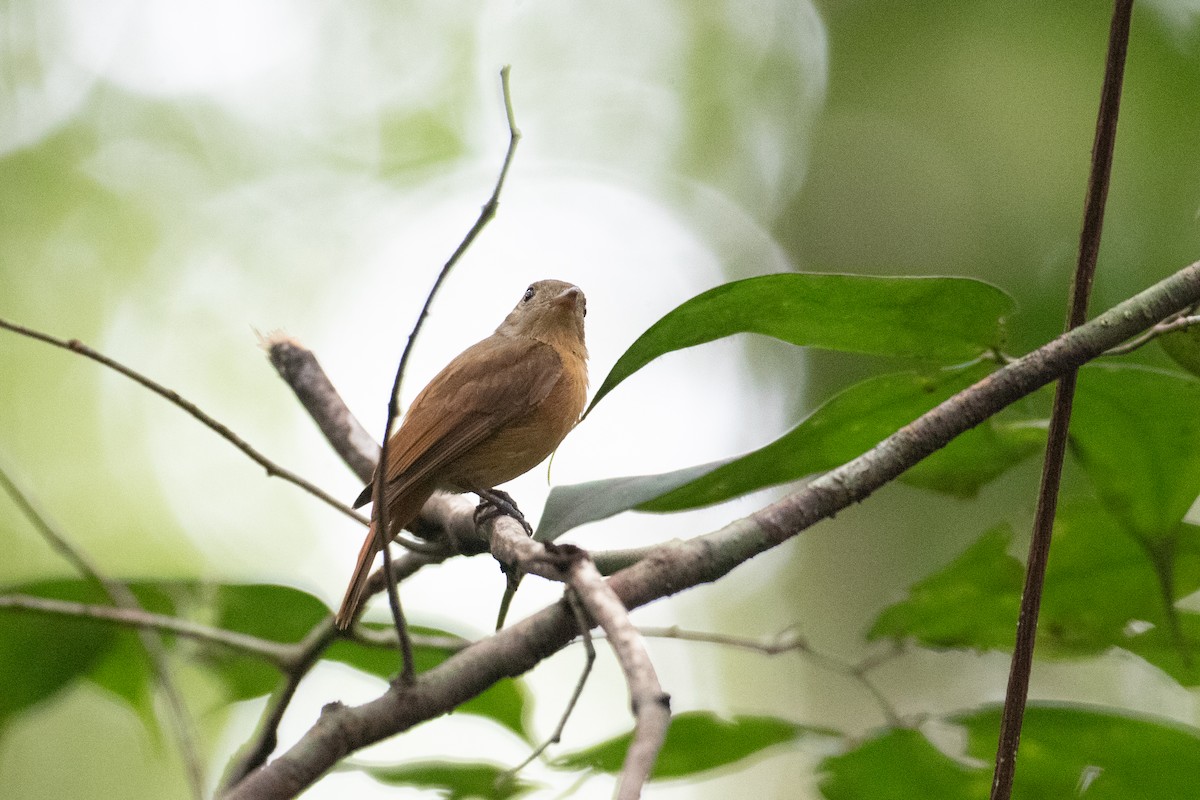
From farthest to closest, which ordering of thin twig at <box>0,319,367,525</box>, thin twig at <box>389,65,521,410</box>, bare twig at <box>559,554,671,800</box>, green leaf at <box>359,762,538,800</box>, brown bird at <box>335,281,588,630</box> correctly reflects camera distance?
brown bird at <box>335,281,588,630</box>
green leaf at <box>359,762,538,800</box>
thin twig at <box>0,319,367,525</box>
thin twig at <box>389,65,521,410</box>
bare twig at <box>559,554,671,800</box>

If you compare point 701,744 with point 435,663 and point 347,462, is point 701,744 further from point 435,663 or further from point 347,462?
point 347,462

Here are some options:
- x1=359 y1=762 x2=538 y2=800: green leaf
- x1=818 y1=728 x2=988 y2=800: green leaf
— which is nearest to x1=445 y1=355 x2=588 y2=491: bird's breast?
x1=359 y1=762 x2=538 y2=800: green leaf

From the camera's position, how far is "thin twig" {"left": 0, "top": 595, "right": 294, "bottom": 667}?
223 cm

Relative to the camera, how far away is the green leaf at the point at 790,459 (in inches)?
75.3

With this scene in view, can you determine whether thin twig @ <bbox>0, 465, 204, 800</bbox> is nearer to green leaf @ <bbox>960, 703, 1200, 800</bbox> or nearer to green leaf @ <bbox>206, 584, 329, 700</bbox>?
green leaf @ <bbox>206, 584, 329, 700</bbox>

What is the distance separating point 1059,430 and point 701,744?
1.02 metres

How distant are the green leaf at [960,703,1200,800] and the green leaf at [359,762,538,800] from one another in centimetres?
98

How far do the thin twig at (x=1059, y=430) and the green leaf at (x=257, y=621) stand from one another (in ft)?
5.78

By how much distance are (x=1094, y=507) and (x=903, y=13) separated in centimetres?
935

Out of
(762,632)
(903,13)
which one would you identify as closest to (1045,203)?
(903,13)

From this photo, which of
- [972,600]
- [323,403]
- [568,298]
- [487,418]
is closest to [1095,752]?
[972,600]

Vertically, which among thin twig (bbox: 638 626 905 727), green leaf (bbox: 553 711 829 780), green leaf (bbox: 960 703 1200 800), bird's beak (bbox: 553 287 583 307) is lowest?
green leaf (bbox: 960 703 1200 800)

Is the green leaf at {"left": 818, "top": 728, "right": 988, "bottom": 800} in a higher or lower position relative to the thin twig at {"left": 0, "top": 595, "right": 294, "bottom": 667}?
lower

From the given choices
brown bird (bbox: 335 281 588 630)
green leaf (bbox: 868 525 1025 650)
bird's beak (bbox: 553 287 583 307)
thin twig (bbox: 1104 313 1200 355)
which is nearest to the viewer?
thin twig (bbox: 1104 313 1200 355)
